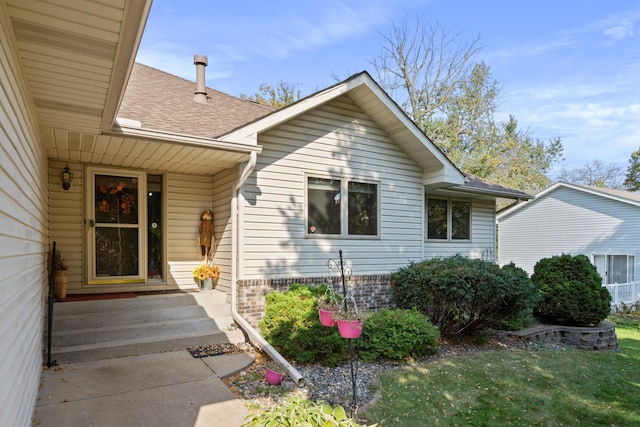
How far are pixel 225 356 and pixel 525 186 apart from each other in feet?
84.5

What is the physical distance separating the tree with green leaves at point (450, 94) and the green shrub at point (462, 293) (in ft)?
48.3

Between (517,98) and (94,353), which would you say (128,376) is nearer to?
(94,353)

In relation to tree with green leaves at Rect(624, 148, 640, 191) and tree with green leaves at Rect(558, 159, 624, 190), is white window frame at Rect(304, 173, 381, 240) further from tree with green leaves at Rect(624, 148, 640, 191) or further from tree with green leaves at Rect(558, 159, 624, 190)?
tree with green leaves at Rect(624, 148, 640, 191)

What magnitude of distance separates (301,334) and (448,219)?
6.18 m

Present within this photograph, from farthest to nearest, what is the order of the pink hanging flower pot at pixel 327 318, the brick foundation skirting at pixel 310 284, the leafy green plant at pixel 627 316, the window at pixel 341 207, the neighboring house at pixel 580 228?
the neighboring house at pixel 580 228
the leafy green plant at pixel 627 316
the window at pixel 341 207
the brick foundation skirting at pixel 310 284
the pink hanging flower pot at pixel 327 318

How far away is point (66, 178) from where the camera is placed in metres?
6.00

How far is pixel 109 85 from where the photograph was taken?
296cm

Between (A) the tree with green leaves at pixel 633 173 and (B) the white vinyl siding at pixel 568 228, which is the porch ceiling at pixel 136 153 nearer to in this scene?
(B) the white vinyl siding at pixel 568 228

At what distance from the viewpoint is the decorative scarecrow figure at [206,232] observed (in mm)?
6941

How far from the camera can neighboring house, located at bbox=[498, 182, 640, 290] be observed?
14.9m

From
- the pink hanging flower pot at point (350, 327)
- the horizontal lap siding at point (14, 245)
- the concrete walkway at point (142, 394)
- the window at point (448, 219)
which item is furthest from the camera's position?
the window at point (448, 219)

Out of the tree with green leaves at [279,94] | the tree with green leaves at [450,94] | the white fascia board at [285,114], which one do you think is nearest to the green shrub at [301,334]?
the white fascia board at [285,114]

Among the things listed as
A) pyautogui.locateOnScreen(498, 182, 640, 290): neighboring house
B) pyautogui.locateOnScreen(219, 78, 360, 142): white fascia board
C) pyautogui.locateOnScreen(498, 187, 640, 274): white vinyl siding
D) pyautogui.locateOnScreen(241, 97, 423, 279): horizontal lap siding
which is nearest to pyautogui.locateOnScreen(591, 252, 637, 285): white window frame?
pyautogui.locateOnScreen(498, 182, 640, 290): neighboring house

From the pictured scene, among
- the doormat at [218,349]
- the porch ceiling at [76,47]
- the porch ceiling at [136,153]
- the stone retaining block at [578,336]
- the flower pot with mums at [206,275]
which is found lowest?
the stone retaining block at [578,336]
